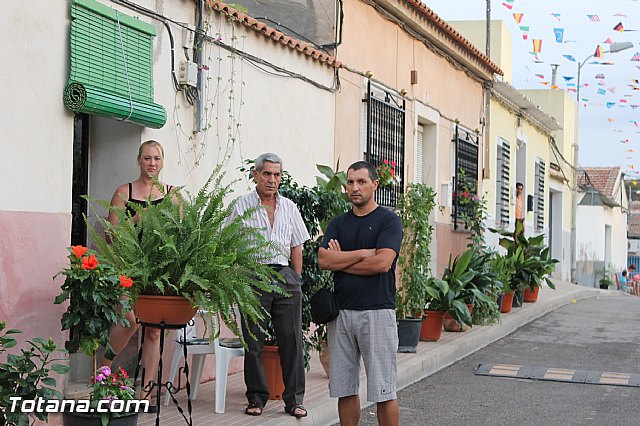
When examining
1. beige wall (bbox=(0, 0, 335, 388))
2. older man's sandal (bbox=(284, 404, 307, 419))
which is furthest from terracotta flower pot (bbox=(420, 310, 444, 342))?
older man's sandal (bbox=(284, 404, 307, 419))

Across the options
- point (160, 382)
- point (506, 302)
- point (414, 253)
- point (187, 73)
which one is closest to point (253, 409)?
point (160, 382)

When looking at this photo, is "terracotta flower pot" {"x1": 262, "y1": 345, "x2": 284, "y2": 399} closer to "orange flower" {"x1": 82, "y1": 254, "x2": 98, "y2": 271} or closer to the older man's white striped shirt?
the older man's white striped shirt

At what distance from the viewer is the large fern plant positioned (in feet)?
19.6

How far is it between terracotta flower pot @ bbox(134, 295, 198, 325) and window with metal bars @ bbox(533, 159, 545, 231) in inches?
808

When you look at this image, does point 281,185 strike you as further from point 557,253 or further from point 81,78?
point 557,253

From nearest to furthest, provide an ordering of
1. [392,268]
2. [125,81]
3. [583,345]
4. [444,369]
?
[392,268] < [125,81] < [444,369] < [583,345]

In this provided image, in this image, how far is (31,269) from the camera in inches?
247

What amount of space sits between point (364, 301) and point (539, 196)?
68.5 ft

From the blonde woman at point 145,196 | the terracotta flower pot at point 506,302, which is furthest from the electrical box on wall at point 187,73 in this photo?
the terracotta flower pot at point 506,302

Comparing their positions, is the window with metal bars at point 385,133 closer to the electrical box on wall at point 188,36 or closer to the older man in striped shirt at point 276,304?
the electrical box on wall at point 188,36

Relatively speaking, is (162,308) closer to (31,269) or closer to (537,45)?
(31,269)

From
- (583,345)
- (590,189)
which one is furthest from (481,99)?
(590,189)

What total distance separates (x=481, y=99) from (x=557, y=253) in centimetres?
1241

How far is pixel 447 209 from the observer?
1658 cm
